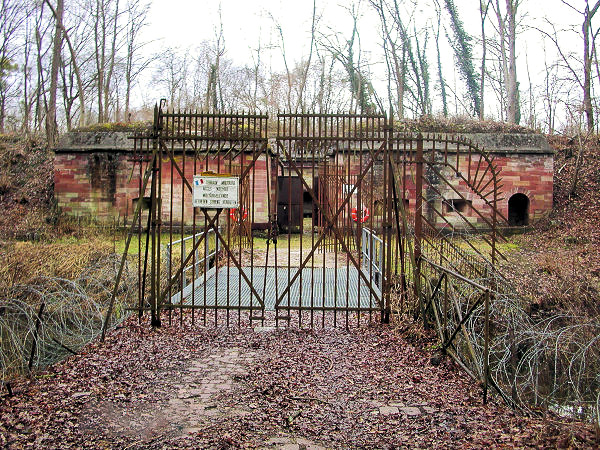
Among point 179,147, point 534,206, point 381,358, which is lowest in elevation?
point 381,358

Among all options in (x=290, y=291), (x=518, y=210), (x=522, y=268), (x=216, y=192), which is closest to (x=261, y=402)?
(x=216, y=192)

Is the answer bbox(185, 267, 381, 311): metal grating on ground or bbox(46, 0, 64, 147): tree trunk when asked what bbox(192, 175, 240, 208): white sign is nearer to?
bbox(185, 267, 381, 311): metal grating on ground

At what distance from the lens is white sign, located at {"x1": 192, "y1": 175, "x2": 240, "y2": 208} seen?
693 cm

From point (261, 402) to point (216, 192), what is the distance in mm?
3186

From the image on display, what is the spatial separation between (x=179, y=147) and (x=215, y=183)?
11790 millimetres

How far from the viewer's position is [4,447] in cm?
370

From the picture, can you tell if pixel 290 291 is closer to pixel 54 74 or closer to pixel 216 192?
pixel 216 192

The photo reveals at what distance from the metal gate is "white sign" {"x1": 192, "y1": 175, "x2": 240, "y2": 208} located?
11cm

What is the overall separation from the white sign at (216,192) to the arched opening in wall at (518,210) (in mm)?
15231

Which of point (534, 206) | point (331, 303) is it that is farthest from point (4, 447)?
point (534, 206)

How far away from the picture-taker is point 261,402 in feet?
15.0

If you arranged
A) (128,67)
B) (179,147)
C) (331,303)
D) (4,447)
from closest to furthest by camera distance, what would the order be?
1. (4,447)
2. (331,303)
3. (179,147)
4. (128,67)

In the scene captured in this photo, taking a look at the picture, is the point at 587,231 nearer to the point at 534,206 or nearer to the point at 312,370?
the point at 534,206

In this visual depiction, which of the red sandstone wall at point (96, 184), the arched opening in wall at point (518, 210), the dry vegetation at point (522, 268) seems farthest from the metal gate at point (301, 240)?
the arched opening in wall at point (518, 210)
